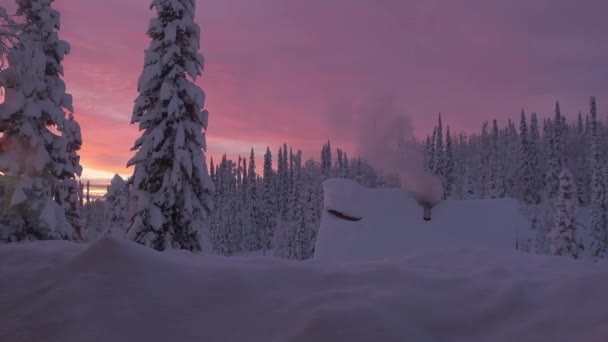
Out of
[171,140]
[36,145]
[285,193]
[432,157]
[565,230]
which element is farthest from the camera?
[285,193]

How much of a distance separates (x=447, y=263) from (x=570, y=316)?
5.69 ft

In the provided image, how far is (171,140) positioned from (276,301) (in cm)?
1471

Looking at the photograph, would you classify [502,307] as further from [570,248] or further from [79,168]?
[570,248]

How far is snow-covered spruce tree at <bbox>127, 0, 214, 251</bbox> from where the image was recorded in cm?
1675

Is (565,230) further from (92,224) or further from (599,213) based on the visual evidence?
(92,224)

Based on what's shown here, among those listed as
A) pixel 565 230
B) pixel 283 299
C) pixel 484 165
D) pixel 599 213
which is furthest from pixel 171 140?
pixel 484 165

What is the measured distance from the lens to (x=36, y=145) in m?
17.5

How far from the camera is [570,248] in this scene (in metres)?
31.8

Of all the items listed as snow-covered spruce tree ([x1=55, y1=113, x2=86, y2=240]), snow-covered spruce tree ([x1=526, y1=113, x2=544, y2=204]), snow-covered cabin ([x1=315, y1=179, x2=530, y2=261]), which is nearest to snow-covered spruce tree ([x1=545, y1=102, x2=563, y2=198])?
snow-covered spruce tree ([x1=526, y1=113, x2=544, y2=204])

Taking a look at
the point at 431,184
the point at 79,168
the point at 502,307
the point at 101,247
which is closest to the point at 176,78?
the point at 79,168

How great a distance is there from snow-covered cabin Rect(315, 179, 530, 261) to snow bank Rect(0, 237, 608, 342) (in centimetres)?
1655

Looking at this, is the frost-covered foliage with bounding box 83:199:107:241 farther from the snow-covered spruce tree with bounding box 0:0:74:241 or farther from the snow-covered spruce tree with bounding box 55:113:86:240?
the snow-covered spruce tree with bounding box 0:0:74:241

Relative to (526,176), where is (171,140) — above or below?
below

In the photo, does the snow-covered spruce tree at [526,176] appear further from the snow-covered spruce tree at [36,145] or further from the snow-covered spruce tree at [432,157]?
the snow-covered spruce tree at [36,145]
